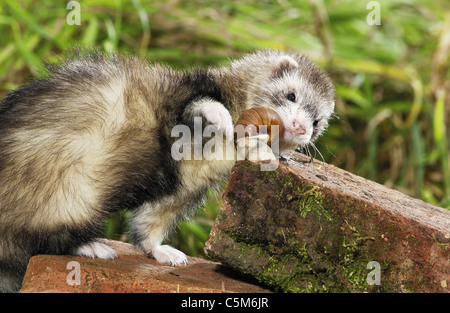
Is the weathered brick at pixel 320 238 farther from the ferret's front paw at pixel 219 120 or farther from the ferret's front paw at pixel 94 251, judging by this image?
the ferret's front paw at pixel 94 251

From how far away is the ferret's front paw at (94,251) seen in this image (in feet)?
9.59

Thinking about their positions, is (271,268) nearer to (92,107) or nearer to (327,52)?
(92,107)

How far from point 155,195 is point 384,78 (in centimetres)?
362

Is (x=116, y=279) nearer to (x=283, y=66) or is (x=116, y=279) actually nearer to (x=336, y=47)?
(x=283, y=66)

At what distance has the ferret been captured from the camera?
2789 mm

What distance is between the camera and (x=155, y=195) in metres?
3.10

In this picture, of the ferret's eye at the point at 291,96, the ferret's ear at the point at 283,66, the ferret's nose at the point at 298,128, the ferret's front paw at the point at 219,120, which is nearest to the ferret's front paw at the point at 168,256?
the ferret's front paw at the point at 219,120

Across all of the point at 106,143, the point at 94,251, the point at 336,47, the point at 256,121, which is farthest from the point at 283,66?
the point at 336,47

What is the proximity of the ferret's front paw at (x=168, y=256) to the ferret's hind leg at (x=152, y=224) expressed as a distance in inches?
0.6

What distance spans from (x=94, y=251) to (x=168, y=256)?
44 cm

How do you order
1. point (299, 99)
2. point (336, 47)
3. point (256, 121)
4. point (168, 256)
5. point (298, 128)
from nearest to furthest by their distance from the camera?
point (256, 121), point (298, 128), point (168, 256), point (299, 99), point (336, 47)

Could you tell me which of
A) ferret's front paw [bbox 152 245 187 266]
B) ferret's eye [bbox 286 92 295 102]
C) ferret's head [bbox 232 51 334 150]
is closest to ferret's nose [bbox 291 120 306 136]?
ferret's head [bbox 232 51 334 150]

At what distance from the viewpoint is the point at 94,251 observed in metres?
2.94
